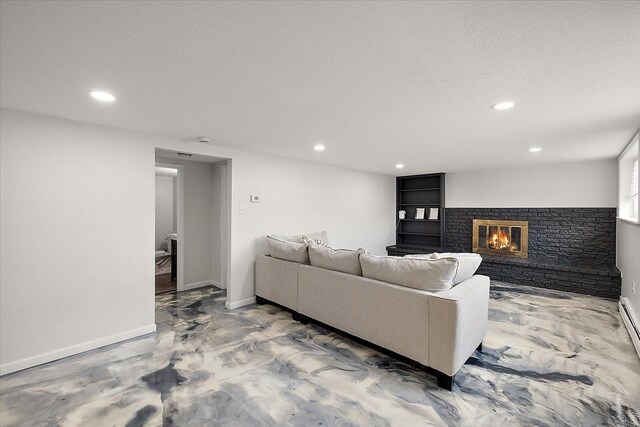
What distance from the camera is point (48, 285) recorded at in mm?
2523

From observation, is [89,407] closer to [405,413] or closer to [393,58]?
[405,413]

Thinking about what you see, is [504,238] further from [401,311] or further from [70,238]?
[70,238]

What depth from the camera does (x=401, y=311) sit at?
7.84 feet

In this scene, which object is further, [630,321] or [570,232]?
[570,232]

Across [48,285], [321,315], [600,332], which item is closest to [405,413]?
[321,315]

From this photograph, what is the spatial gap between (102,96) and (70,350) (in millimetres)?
2200

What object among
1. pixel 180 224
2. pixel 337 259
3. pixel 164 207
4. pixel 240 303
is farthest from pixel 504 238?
pixel 164 207

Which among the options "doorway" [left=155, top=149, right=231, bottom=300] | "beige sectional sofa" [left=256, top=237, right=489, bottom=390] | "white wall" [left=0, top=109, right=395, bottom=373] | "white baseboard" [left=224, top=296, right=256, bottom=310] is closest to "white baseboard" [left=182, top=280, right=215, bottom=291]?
"doorway" [left=155, top=149, right=231, bottom=300]

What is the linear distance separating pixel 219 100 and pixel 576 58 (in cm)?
213

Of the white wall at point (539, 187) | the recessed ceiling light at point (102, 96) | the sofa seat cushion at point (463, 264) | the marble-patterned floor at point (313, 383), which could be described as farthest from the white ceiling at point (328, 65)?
the white wall at point (539, 187)

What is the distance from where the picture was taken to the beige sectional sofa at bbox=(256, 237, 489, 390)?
2.13 metres

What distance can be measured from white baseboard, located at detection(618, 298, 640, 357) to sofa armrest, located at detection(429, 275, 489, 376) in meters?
1.72

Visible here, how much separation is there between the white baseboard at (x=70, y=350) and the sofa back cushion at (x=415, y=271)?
239cm

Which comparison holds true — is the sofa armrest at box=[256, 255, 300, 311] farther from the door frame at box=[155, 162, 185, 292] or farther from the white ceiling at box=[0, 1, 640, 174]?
the white ceiling at box=[0, 1, 640, 174]
